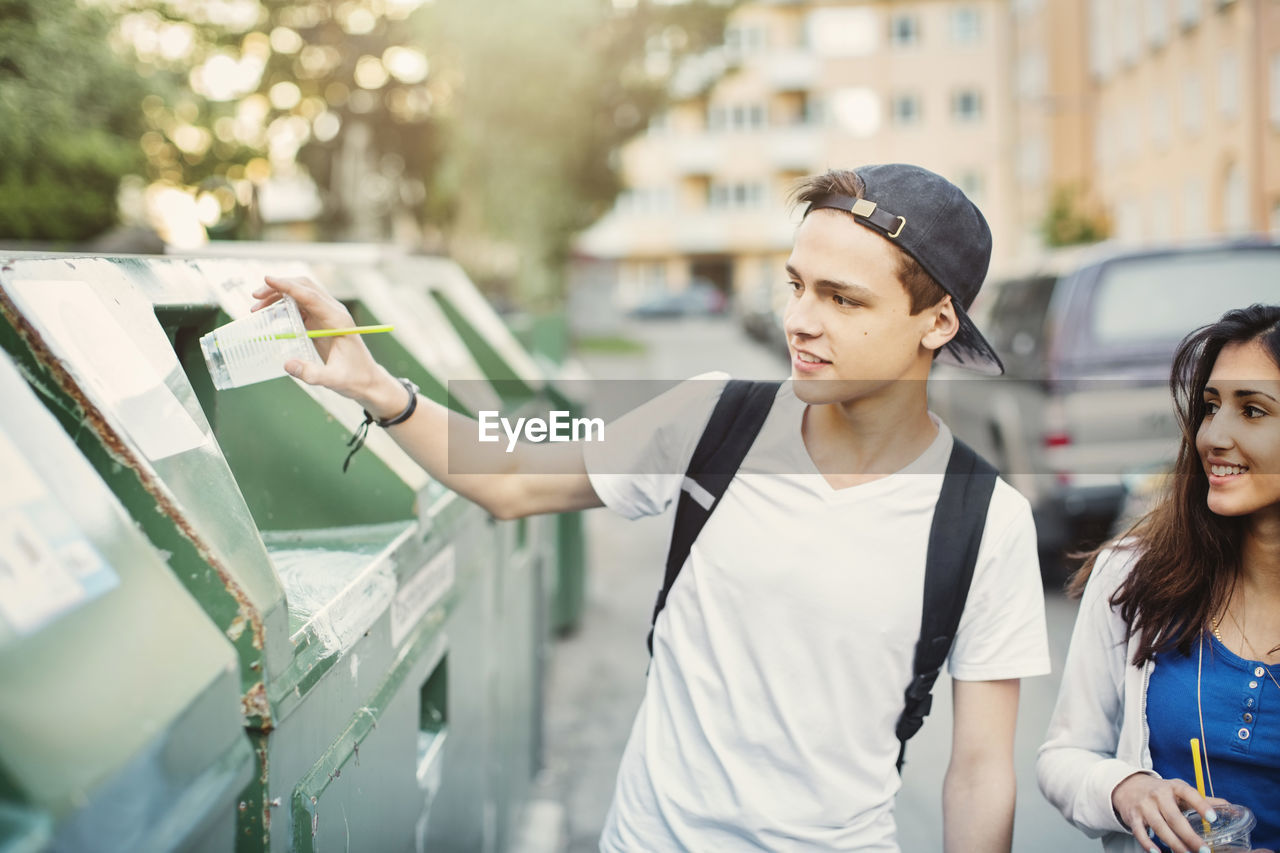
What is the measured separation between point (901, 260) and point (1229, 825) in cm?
90

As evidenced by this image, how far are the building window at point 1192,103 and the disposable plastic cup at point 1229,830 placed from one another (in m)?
24.0

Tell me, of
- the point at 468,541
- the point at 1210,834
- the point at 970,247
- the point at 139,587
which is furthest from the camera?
the point at 468,541

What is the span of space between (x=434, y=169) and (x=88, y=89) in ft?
45.0

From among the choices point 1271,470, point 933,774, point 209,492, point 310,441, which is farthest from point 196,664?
point 933,774

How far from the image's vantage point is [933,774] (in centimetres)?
418

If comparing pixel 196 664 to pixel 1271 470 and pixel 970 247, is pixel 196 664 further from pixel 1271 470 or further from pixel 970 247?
pixel 1271 470

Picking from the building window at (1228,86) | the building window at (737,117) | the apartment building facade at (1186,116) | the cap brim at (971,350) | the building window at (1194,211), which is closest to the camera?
the cap brim at (971,350)

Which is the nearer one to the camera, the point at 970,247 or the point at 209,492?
the point at 209,492

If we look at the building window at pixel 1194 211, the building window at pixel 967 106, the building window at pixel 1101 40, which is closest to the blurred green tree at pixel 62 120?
the building window at pixel 1194 211

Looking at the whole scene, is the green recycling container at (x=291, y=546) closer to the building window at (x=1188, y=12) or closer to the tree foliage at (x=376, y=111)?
the tree foliage at (x=376, y=111)

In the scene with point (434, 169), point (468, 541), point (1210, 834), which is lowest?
point (1210, 834)

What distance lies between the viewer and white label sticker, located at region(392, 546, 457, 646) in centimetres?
196

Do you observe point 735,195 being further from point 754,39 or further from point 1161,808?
point 1161,808

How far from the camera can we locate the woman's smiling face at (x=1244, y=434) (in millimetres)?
1690
